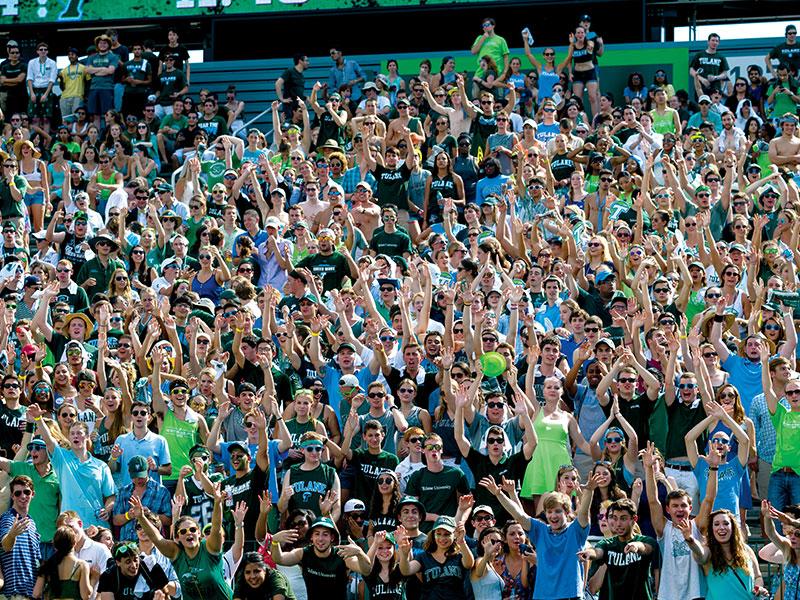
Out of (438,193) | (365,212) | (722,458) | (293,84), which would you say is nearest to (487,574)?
(722,458)

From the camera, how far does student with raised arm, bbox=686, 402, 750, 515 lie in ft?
42.4

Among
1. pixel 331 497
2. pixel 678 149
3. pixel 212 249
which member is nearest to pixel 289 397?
pixel 331 497

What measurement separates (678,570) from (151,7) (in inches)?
714

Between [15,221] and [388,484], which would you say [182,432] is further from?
[15,221]

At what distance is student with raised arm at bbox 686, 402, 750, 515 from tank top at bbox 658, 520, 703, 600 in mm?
985

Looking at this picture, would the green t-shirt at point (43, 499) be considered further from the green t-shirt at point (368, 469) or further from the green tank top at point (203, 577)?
the green t-shirt at point (368, 469)

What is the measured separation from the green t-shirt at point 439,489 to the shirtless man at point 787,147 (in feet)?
30.9

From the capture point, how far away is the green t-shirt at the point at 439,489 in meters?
12.9

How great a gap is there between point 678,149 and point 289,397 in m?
7.43

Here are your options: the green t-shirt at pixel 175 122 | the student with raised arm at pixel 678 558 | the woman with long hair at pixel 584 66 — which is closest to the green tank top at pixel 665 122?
the woman with long hair at pixel 584 66

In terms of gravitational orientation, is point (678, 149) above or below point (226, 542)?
above

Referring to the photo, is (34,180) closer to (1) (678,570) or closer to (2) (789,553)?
(1) (678,570)

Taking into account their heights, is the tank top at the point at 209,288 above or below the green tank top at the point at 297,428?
above

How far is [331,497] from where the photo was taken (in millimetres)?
12922
